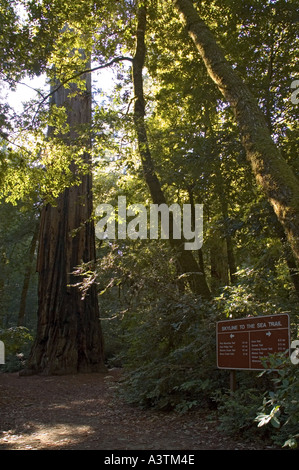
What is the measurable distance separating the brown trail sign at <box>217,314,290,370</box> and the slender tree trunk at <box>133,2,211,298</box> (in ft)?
13.2

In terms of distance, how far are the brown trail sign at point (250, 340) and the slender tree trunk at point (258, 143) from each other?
37.1 inches

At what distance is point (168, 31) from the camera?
1305 centimetres

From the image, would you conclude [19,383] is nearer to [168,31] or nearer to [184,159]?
[184,159]

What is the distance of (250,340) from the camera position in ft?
18.7

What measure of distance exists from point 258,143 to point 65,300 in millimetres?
9087

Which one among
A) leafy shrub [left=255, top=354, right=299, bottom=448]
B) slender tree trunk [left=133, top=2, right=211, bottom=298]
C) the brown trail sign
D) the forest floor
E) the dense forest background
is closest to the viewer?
leafy shrub [left=255, top=354, right=299, bottom=448]

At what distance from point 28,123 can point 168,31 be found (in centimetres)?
544

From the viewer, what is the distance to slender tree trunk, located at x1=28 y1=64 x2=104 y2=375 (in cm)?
1298

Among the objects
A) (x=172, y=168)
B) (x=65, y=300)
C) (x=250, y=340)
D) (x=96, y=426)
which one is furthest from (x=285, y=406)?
(x=65, y=300)

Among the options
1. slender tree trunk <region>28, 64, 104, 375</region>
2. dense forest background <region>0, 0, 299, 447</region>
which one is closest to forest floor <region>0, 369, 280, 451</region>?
dense forest background <region>0, 0, 299, 447</region>

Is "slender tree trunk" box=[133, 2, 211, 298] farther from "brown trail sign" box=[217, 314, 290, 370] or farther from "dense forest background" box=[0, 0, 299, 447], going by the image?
"brown trail sign" box=[217, 314, 290, 370]

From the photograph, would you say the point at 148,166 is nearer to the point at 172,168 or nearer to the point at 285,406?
the point at 172,168

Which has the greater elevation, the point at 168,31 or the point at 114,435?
the point at 168,31
